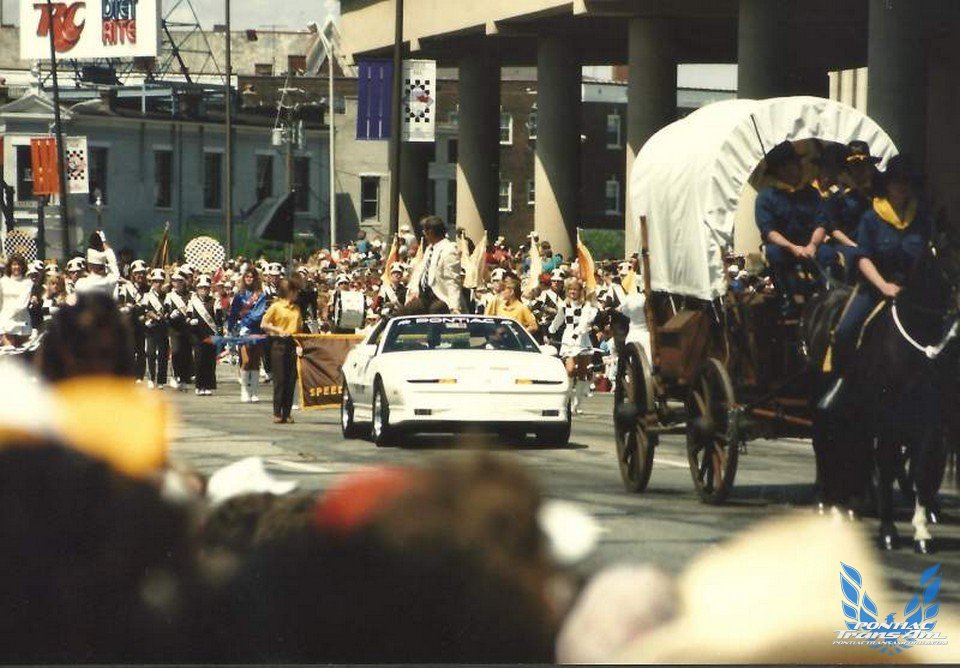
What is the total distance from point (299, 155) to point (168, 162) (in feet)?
4.05

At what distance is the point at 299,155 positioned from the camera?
6.72 metres

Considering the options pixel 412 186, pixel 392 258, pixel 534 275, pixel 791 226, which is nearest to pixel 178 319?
pixel 791 226

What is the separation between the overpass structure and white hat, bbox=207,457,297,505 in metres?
16.2

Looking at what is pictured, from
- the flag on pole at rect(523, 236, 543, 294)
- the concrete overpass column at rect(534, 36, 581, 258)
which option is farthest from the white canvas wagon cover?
the concrete overpass column at rect(534, 36, 581, 258)

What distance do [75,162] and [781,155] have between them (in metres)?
7.06

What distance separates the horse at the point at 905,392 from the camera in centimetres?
848

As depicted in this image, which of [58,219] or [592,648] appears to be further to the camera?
[58,219]

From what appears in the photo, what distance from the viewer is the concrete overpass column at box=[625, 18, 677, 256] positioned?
3622cm

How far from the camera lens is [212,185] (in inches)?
206

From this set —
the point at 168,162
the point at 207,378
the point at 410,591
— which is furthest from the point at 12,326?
the point at 410,591

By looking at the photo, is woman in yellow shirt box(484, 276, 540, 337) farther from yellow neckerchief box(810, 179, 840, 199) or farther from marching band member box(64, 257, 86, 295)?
marching band member box(64, 257, 86, 295)

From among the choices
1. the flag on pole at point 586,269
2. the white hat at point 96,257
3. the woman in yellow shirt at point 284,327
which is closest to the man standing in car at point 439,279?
the woman in yellow shirt at point 284,327

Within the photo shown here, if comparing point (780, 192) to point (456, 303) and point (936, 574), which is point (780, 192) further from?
point (456, 303)

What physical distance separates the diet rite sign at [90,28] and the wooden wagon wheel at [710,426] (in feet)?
19.1
